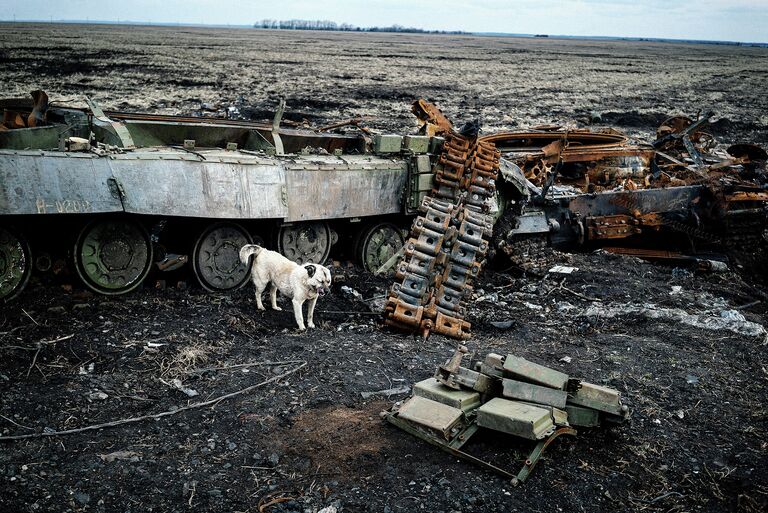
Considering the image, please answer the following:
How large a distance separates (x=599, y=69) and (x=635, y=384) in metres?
62.1

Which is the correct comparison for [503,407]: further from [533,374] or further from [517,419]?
[533,374]

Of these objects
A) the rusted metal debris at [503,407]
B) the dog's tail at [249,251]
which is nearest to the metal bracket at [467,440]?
the rusted metal debris at [503,407]

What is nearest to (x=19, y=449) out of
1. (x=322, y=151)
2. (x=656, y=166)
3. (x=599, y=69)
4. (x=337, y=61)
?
(x=322, y=151)

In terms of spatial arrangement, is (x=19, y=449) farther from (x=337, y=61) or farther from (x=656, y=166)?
(x=337, y=61)

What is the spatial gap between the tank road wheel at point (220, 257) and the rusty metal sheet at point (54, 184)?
1.42 m

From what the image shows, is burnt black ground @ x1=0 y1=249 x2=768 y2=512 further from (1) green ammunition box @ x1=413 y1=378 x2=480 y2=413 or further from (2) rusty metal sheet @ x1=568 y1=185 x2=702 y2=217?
(2) rusty metal sheet @ x1=568 y1=185 x2=702 y2=217

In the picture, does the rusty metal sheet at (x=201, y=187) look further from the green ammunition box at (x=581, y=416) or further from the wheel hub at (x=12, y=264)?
the green ammunition box at (x=581, y=416)

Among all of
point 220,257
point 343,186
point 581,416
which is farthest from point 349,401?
point 343,186

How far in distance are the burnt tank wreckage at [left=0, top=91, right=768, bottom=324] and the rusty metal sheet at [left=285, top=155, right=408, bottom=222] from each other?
0.02m

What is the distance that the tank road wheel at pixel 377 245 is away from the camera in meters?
10.8

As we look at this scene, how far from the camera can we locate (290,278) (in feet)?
26.6

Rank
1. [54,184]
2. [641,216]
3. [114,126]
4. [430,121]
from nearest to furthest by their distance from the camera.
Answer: [54,184]
[114,126]
[641,216]
[430,121]

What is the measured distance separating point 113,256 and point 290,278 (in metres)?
2.18

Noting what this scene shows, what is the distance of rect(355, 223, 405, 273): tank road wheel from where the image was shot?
10.8m
